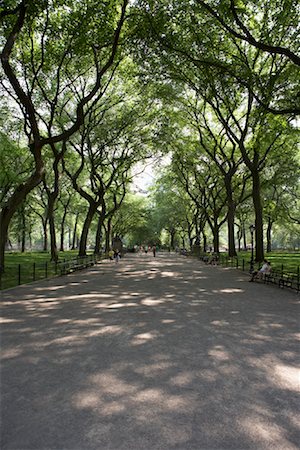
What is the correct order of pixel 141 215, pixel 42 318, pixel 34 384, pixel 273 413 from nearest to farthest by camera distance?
pixel 273 413 < pixel 34 384 < pixel 42 318 < pixel 141 215

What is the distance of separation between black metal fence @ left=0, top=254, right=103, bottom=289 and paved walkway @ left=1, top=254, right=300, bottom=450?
6.90m

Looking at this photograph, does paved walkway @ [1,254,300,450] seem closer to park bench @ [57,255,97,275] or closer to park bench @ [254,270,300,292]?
park bench @ [254,270,300,292]

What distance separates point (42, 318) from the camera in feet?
30.3

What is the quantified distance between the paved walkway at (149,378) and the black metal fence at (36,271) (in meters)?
6.90

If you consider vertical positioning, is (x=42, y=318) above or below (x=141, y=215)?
below

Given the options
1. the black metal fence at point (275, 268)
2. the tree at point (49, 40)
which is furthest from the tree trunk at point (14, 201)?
the black metal fence at point (275, 268)

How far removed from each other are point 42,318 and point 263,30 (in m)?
17.3

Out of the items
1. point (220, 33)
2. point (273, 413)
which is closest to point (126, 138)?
point (220, 33)

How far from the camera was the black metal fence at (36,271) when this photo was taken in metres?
16.7

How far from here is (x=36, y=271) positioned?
2253 cm

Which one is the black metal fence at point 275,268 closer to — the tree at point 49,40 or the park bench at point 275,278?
the park bench at point 275,278

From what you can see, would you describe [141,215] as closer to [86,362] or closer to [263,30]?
[263,30]

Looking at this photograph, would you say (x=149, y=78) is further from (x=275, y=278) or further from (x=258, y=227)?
(x=275, y=278)

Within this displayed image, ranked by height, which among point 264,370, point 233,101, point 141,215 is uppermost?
point 233,101
